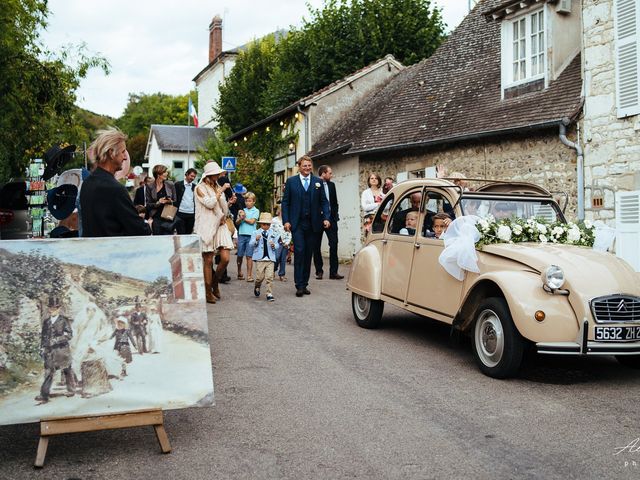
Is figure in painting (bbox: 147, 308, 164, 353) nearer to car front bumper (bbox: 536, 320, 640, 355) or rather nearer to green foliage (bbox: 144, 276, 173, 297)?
green foliage (bbox: 144, 276, 173, 297)

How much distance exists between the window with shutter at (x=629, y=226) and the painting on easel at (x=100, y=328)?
32.7ft

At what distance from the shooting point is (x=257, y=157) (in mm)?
30875

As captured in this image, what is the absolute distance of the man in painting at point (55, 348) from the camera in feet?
14.1

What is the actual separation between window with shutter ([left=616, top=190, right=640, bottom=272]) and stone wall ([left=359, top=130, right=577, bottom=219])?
1.19 m

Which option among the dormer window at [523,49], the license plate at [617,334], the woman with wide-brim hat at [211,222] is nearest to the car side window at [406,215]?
the license plate at [617,334]

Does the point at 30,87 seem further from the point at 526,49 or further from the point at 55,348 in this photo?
the point at 55,348

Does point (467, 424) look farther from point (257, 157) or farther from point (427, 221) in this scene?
point (257, 157)

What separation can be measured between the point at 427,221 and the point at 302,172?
482cm

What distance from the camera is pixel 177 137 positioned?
230 ft

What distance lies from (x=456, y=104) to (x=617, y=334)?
1327 centimetres

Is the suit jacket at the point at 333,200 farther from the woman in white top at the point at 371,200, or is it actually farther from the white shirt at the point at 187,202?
the white shirt at the point at 187,202

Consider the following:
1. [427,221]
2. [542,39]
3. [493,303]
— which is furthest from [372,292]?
[542,39]

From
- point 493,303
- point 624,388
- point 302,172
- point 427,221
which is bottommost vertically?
point 624,388

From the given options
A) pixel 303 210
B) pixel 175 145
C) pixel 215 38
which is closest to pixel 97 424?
pixel 303 210
